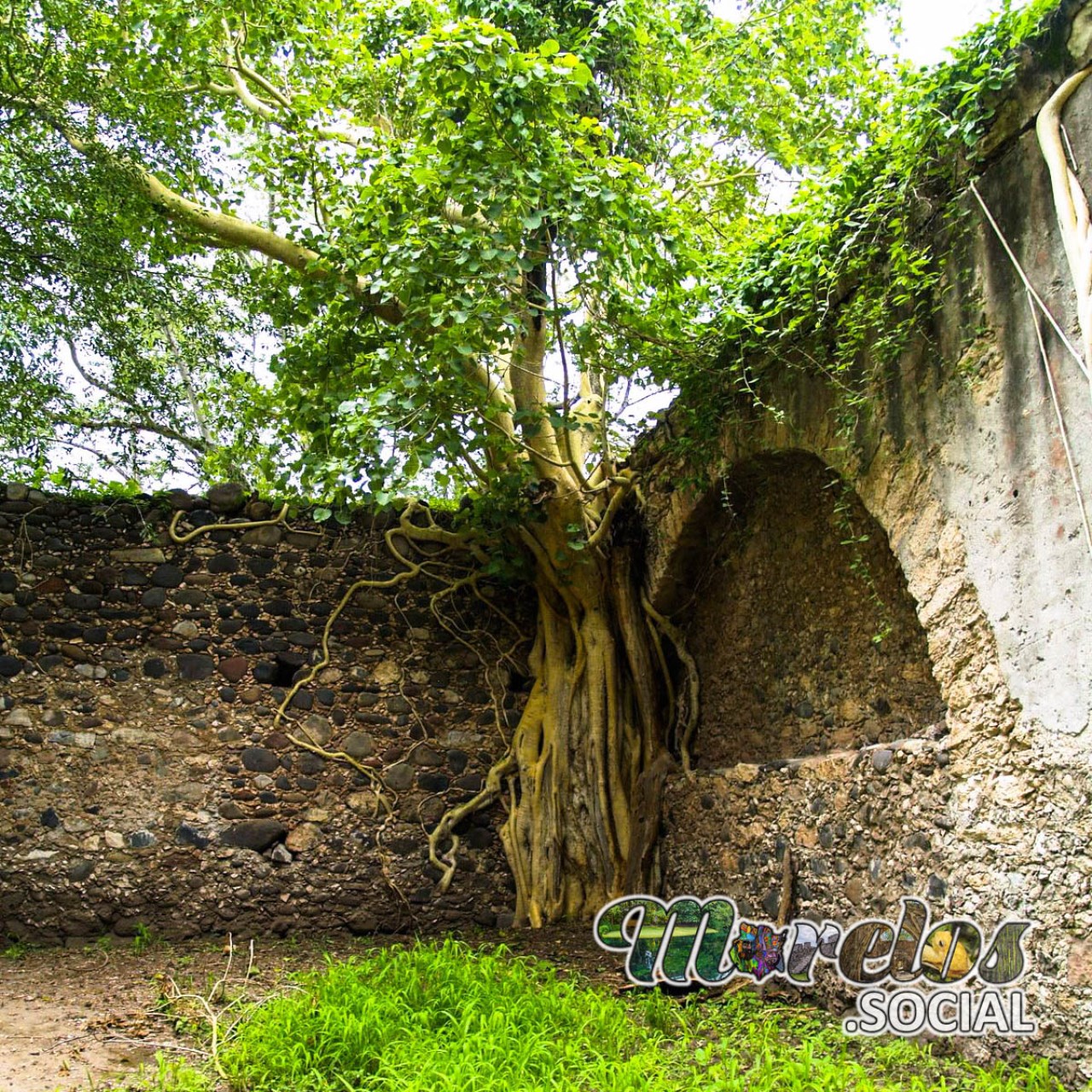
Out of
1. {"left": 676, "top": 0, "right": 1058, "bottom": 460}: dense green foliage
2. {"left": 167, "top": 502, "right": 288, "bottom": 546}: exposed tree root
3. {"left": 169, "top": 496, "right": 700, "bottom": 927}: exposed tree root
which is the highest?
{"left": 676, "top": 0, "right": 1058, "bottom": 460}: dense green foliage

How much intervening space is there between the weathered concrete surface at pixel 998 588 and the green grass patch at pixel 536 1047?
414 millimetres

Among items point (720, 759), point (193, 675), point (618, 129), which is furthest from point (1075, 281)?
point (193, 675)

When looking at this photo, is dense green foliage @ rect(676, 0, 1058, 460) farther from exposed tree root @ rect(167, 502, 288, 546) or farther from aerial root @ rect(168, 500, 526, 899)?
exposed tree root @ rect(167, 502, 288, 546)

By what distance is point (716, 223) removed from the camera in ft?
18.7

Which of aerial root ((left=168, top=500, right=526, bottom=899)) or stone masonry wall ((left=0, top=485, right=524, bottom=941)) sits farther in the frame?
aerial root ((left=168, top=500, right=526, bottom=899))

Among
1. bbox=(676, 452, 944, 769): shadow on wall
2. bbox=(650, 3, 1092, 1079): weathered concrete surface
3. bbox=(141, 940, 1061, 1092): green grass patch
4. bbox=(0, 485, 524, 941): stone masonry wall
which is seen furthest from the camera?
bbox=(0, 485, 524, 941): stone masonry wall

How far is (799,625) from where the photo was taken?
12.9 ft

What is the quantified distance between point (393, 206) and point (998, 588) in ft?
9.34

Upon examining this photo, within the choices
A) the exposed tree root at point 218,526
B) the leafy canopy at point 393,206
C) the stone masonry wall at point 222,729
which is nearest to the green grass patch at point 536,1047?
the stone masonry wall at point 222,729

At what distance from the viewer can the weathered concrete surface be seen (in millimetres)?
2291

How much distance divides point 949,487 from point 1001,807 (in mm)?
903

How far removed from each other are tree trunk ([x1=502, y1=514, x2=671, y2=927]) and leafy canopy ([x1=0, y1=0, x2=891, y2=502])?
617mm

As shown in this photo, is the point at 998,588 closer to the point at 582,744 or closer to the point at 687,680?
the point at 687,680

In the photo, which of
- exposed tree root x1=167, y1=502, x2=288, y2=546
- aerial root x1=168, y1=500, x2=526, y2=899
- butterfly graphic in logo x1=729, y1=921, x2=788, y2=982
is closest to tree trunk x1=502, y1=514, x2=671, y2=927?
aerial root x1=168, y1=500, x2=526, y2=899
